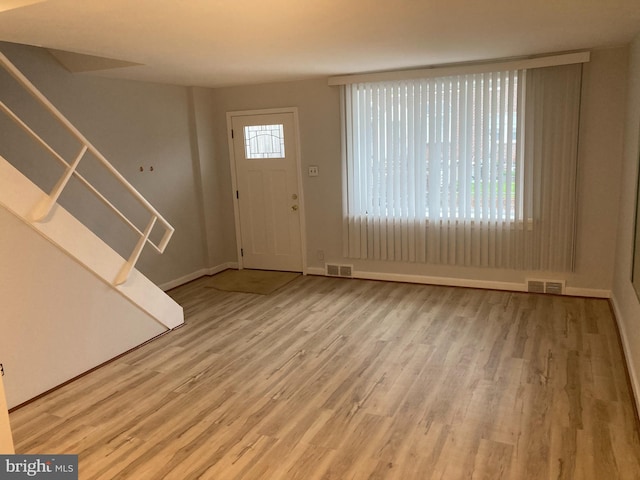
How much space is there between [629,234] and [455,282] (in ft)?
6.37

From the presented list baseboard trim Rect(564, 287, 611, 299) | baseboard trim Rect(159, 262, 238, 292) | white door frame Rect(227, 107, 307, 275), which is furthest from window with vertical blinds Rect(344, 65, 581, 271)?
baseboard trim Rect(159, 262, 238, 292)

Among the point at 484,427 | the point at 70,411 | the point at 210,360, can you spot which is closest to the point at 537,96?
the point at 484,427

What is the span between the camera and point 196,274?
20.0 feet

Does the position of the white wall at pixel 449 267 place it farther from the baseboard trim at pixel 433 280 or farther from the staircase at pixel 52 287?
the staircase at pixel 52 287

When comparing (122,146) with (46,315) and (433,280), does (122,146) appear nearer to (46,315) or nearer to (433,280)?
(46,315)

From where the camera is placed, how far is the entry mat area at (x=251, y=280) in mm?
5603

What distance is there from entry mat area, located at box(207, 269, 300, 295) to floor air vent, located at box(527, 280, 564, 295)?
2.68m

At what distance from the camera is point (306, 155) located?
19.1 feet

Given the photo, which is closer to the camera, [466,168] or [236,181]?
[466,168]

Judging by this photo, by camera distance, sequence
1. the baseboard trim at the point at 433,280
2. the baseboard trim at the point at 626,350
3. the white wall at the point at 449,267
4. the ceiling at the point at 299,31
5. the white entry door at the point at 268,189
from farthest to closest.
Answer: the white entry door at the point at 268,189 → the baseboard trim at the point at 433,280 → the white wall at the point at 449,267 → the baseboard trim at the point at 626,350 → the ceiling at the point at 299,31

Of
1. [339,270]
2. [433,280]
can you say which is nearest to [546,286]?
[433,280]

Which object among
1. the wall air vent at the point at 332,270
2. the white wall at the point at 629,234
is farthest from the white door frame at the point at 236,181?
the white wall at the point at 629,234

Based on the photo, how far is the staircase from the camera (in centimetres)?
302

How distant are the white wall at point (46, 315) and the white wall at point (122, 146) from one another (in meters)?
1.24
